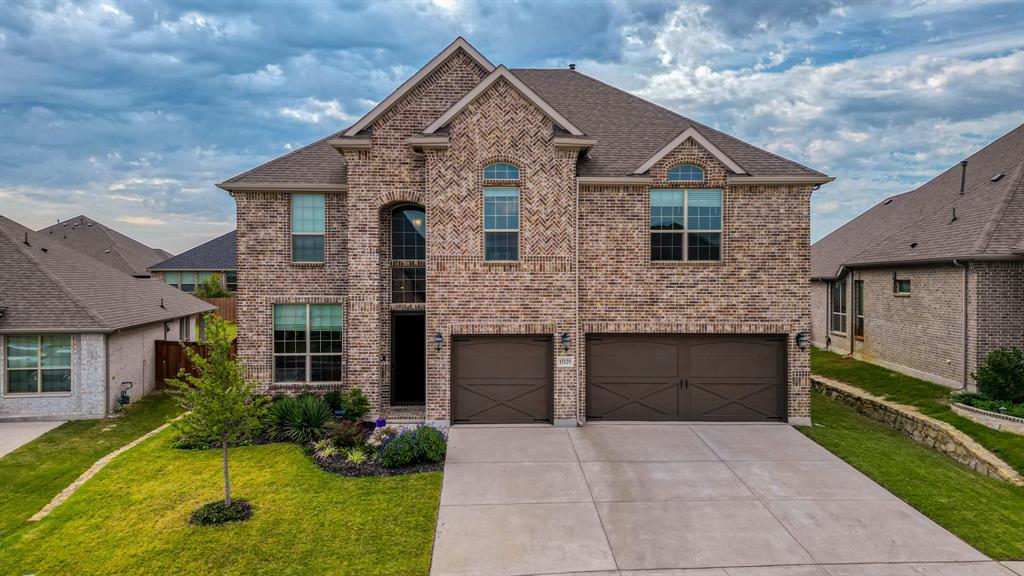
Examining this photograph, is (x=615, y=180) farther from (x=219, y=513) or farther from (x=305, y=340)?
(x=219, y=513)

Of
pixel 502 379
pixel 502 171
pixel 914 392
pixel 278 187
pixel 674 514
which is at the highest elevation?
pixel 502 171

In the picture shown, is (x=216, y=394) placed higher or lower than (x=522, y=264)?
lower

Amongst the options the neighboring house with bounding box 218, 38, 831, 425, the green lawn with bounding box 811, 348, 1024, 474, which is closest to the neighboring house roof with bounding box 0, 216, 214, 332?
the neighboring house with bounding box 218, 38, 831, 425

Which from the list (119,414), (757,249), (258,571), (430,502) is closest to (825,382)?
(757,249)

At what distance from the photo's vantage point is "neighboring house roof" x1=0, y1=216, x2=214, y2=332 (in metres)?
12.5

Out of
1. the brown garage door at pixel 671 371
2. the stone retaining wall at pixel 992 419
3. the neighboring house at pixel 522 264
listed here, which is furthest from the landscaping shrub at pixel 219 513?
the stone retaining wall at pixel 992 419

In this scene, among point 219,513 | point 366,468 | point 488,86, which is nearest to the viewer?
point 219,513

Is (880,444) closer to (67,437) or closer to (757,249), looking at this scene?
(757,249)

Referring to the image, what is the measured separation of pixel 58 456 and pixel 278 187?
7.56 metres

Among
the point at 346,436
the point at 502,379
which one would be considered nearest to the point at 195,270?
the point at 346,436

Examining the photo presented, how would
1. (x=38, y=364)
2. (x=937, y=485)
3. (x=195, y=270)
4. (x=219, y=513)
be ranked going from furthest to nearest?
(x=195, y=270), (x=38, y=364), (x=937, y=485), (x=219, y=513)

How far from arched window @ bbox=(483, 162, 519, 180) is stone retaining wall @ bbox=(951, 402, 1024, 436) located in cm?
1265

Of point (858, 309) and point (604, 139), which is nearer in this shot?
point (604, 139)

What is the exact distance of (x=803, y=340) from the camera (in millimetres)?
11883
